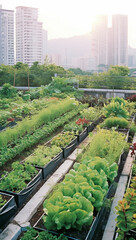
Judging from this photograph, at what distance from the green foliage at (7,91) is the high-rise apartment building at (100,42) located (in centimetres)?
4868

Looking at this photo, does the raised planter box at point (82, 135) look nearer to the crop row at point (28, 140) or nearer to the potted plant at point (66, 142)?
the potted plant at point (66, 142)

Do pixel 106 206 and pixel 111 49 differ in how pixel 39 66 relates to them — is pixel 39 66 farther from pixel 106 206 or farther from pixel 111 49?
pixel 111 49

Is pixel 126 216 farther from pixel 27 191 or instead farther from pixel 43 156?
pixel 43 156

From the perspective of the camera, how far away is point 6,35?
6106 centimetres

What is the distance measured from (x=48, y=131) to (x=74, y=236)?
357cm

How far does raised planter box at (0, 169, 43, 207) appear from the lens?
10.8ft

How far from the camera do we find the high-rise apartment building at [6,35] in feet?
199

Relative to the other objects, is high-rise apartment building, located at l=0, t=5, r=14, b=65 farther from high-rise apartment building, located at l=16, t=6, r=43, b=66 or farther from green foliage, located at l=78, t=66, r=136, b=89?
green foliage, located at l=78, t=66, r=136, b=89

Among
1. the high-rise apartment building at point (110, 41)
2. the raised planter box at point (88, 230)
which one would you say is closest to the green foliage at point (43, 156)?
the raised planter box at point (88, 230)

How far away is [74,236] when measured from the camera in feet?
Result: 8.15

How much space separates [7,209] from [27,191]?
0.53m

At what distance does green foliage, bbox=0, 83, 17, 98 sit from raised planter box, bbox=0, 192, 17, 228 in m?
7.39

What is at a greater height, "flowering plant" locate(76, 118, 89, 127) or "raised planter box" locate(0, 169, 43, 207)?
"flowering plant" locate(76, 118, 89, 127)

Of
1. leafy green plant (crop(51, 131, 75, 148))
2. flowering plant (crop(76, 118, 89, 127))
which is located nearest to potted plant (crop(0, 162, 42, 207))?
leafy green plant (crop(51, 131, 75, 148))
